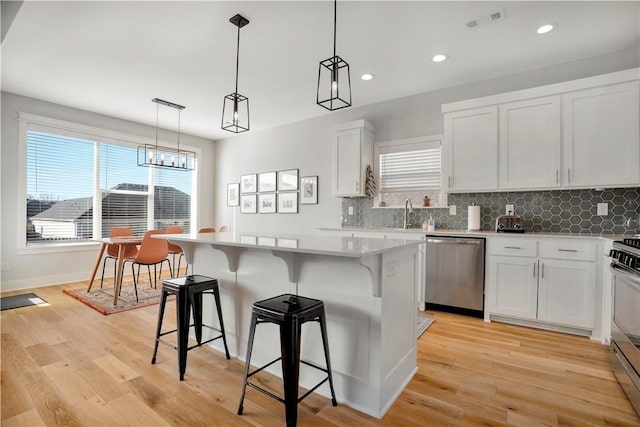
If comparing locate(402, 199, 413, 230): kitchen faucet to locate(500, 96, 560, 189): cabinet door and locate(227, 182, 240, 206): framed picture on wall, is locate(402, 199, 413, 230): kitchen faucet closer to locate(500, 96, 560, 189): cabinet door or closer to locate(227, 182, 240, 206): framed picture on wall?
locate(500, 96, 560, 189): cabinet door

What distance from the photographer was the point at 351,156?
4.38 meters

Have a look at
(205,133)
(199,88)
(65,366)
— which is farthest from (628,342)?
(205,133)

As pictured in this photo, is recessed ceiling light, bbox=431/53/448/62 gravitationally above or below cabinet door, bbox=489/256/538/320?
above

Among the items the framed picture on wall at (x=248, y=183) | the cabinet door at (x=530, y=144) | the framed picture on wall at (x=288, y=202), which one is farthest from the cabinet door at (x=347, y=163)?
the framed picture on wall at (x=248, y=183)

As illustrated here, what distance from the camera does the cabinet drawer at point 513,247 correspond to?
299 cm

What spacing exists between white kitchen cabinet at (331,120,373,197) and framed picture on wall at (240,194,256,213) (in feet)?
6.79

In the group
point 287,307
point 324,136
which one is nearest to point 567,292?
point 287,307

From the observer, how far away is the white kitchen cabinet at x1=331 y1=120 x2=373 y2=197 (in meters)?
4.30

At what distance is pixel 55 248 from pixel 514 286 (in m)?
5.97

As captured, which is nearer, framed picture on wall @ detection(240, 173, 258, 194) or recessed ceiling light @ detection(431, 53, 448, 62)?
recessed ceiling light @ detection(431, 53, 448, 62)

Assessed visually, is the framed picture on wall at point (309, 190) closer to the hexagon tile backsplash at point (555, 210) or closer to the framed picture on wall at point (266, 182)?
the framed picture on wall at point (266, 182)

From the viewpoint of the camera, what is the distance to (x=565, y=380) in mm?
2088

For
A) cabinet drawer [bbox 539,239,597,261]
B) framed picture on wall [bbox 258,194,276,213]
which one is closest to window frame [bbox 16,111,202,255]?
framed picture on wall [bbox 258,194,276,213]

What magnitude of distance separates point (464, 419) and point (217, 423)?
1.32m
